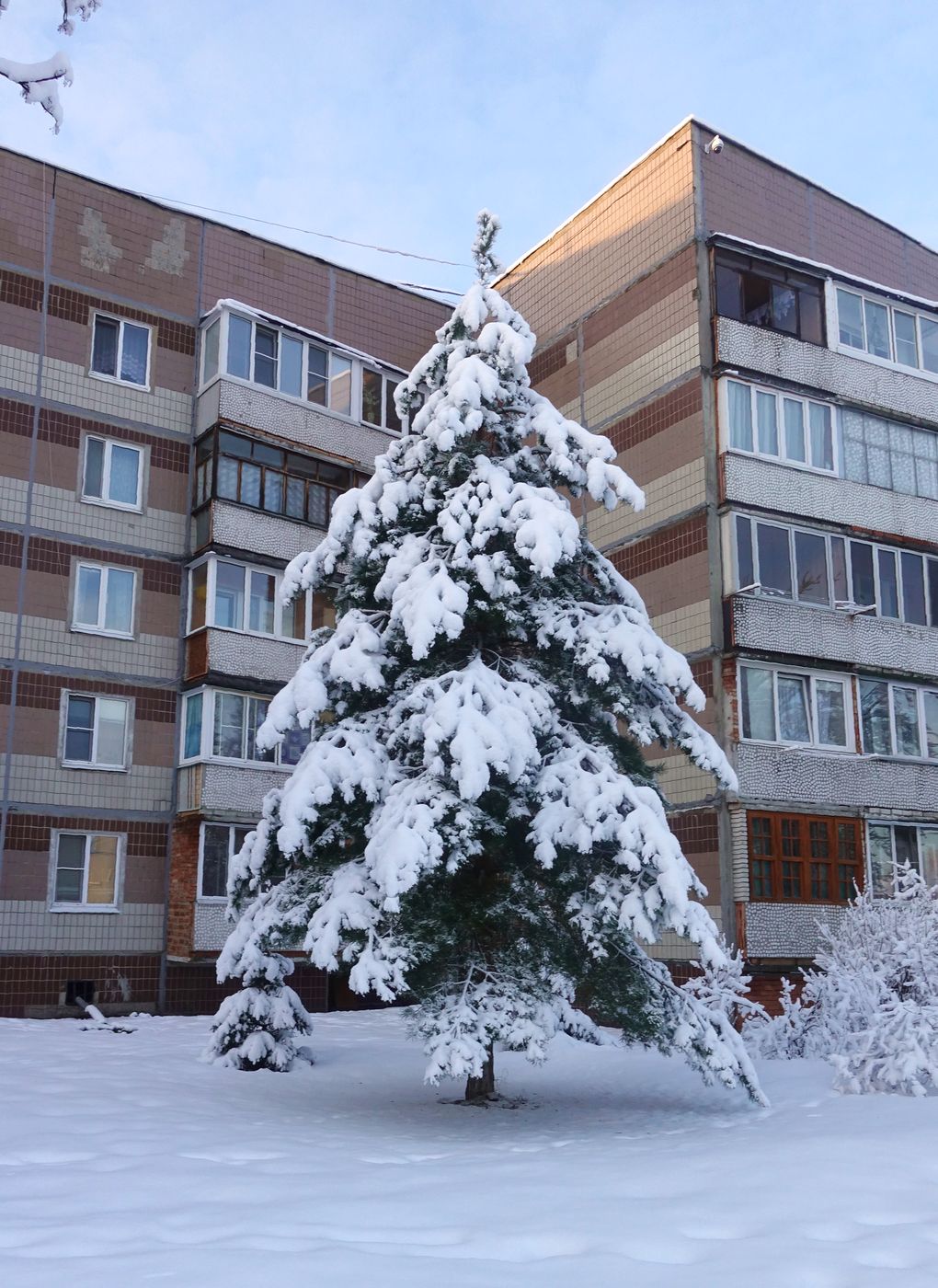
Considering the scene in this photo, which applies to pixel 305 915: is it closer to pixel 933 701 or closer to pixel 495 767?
pixel 495 767

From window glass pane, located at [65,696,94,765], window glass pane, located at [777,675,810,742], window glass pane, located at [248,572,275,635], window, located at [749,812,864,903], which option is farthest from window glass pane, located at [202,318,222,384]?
window, located at [749,812,864,903]

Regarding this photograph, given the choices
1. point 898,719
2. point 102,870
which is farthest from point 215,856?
point 898,719

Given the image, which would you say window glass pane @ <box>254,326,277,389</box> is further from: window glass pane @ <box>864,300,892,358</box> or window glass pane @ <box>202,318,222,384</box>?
window glass pane @ <box>864,300,892,358</box>

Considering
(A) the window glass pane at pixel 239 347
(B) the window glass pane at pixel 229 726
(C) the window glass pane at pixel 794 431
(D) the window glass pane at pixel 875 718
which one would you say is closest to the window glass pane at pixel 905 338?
(C) the window glass pane at pixel 794 431

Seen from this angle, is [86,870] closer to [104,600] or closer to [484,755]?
[104,600]

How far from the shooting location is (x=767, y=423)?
21594mm

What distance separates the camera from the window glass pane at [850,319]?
22969 millimetres

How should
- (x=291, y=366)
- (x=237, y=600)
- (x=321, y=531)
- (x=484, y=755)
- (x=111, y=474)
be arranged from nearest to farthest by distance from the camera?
1. (x=484, y=755)
2. (x=111, y=474)
3. (x=237, y=600)
4. (x=321, y=531)
5. (x=291, y=366)

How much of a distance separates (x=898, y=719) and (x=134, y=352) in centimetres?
1563

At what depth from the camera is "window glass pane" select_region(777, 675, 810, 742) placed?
20406 mm

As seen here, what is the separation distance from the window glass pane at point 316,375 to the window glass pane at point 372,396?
3.24 feet

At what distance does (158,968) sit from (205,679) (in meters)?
5.14

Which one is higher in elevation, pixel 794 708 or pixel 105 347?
pixel 105 347

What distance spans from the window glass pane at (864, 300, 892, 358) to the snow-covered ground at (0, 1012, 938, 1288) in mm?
14392
